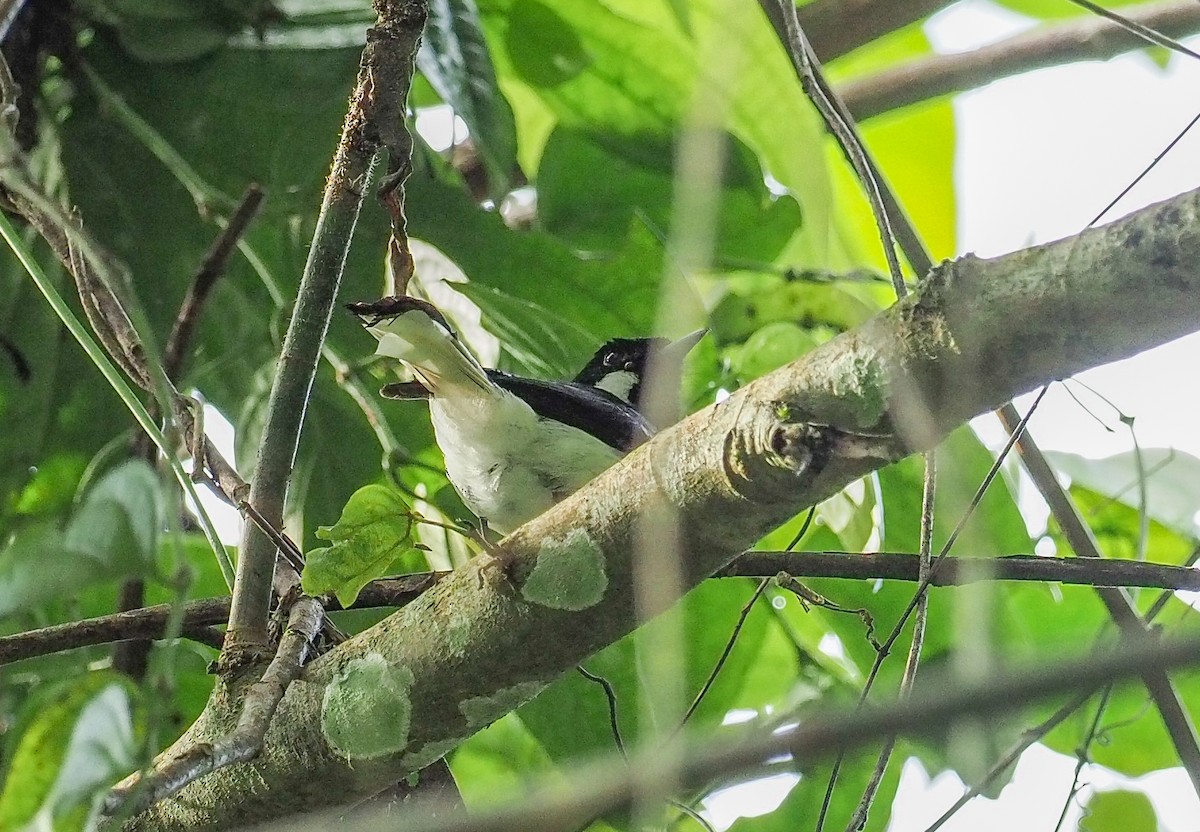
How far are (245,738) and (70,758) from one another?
0.15m

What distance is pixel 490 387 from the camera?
792 mm

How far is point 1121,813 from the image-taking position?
91cm

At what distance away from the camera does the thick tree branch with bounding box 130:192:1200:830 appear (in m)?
0.36

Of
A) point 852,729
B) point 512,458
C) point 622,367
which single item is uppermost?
point 622,367

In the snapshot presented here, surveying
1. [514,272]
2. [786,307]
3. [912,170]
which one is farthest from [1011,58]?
[514,272]

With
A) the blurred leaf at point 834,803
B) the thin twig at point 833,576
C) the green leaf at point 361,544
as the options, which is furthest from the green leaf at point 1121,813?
the green leaf at point 361,544

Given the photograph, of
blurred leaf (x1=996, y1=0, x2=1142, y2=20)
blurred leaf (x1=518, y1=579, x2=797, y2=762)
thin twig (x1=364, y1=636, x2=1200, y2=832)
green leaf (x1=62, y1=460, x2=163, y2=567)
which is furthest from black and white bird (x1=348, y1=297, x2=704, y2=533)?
blurred leaf (x1=996, y1=0, x2=1142, y2=20)

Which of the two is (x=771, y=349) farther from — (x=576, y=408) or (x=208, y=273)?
(x=208, y=273)

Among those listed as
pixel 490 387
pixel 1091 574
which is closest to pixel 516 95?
pixel 490 387

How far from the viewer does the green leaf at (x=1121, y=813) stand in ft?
2.97

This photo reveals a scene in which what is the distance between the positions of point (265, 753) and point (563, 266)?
1.78ft

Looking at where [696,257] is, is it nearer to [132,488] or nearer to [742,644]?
[132,488]

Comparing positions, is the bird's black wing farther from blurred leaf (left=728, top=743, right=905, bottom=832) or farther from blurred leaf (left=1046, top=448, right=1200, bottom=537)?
blurred leaf (left=1046, top=448, right=1200, bottom=537)

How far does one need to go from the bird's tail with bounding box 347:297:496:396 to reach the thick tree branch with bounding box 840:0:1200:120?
0.68m
